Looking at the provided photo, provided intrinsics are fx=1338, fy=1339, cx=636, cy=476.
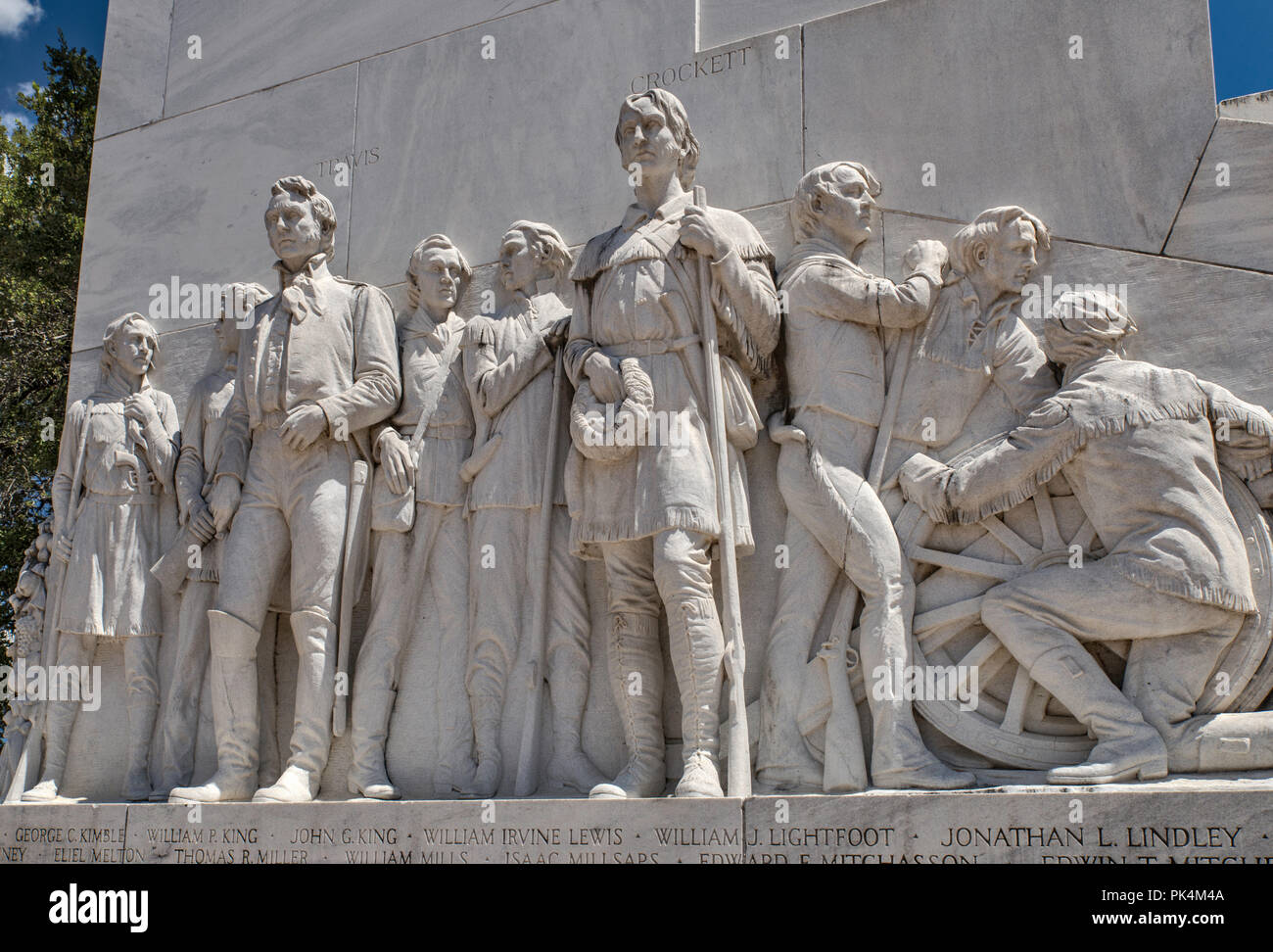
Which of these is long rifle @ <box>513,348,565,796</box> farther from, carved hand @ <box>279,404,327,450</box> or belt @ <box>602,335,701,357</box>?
carved hand @ <box>279,404,327,450</box>

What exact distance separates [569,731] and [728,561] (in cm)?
143

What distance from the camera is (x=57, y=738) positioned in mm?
9195

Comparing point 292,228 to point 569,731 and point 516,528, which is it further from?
point 569,731

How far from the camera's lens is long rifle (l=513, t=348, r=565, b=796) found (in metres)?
7.55

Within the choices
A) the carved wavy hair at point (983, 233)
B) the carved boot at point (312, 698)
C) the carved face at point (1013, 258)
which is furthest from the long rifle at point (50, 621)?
the carved face at point (1013, 258)

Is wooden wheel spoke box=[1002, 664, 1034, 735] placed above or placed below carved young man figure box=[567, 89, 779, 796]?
below

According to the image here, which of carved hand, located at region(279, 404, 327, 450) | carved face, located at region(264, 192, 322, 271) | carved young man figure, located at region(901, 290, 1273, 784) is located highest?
carved face, located at region(264, 192, 322, 271)

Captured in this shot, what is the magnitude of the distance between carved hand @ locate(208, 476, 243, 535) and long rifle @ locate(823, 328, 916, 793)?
4.05 metres

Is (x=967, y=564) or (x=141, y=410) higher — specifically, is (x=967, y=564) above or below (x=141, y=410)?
below

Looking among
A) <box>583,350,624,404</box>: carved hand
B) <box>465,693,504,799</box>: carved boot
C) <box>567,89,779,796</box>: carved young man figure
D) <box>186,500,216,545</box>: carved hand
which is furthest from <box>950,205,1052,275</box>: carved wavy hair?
<box>186,500,216,545</box>: carved hand

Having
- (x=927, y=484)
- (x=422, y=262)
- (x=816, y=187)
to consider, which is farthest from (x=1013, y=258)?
(x=422, y=262)

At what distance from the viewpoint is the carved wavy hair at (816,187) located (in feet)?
25.8

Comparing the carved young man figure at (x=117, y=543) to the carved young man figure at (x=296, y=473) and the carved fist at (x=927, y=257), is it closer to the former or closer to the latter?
the carved young man figure at (x=296, y=473)
